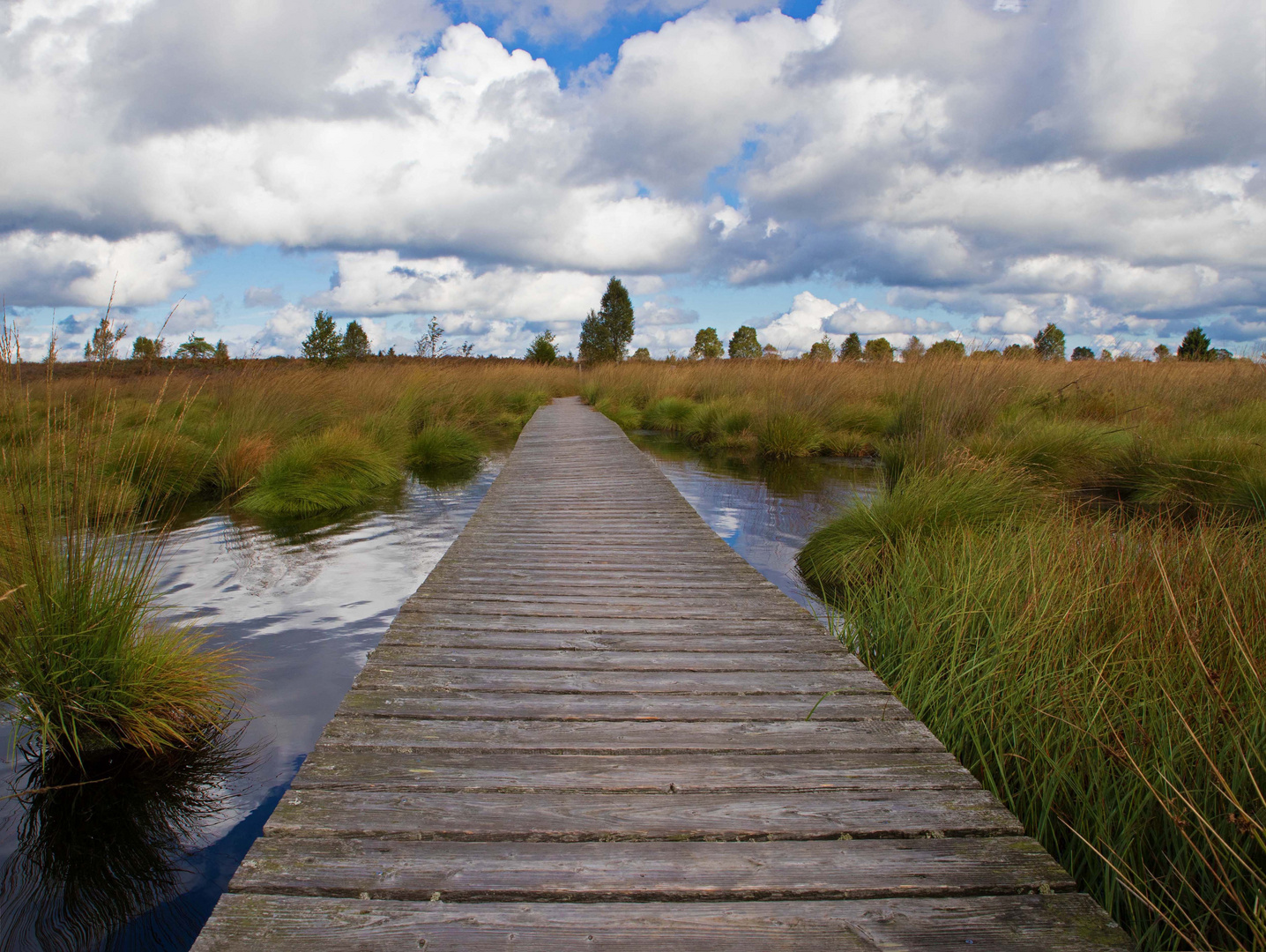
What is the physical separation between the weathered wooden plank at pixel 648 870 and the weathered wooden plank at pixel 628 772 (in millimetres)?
221

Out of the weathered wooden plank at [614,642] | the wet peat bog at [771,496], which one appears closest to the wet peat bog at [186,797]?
the weathered wooden plank at [614,642]

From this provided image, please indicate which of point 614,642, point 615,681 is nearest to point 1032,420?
point 614,642

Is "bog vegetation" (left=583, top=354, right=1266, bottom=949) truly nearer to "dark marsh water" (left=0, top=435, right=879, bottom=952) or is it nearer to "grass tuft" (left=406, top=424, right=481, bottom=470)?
"dark marsh water" (left=0, top=435, right=879, bottom=952)

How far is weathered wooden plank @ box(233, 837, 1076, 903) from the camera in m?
1.55

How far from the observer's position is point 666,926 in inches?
57.9

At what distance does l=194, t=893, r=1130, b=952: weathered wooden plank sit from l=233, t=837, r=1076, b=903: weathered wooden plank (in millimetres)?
25

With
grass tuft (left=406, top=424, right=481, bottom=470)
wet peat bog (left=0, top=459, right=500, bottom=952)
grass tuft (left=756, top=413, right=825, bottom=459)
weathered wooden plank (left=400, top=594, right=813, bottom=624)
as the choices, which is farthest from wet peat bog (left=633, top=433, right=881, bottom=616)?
grass tuft (left=406, top=424, right=481, bottom=470)

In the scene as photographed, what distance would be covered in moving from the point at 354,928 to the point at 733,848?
2.73ft

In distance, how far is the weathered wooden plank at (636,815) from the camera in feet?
5.67

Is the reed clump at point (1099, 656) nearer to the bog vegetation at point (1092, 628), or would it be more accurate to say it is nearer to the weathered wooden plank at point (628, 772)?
the bog vegetation at point (1092, 628)

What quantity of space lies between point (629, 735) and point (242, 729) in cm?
209

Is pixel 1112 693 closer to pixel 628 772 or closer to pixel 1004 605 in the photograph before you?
pixel 1004 605

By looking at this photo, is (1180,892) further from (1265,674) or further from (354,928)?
(354,928)

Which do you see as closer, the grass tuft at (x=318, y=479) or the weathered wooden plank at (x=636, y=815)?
the weathered wooden plank at (x=636, y=815)
